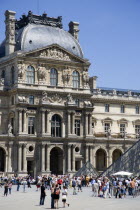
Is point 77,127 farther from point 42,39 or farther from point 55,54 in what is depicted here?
point 42,39

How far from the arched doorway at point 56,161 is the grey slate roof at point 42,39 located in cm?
1718

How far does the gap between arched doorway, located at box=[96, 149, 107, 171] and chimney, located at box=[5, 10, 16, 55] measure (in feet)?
76.3

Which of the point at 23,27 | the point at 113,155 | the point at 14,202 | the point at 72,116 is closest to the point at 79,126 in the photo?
the point at 72,116

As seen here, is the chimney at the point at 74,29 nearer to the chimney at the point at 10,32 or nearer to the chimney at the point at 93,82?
the chimney at the point at 93,82

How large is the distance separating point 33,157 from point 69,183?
14.5 m

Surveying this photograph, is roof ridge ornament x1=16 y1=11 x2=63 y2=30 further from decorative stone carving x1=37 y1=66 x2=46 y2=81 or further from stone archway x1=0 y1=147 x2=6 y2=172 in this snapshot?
stone archway x1=0 y1=147 x2=6 y2=172

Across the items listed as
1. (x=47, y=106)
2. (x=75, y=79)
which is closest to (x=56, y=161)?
(x=47, y=106)

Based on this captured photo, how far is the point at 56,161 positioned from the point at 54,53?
17.8 metres

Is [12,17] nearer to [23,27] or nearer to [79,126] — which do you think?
[23,27]

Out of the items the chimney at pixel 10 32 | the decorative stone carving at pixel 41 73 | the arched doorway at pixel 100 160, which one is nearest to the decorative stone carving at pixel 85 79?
the decorative stone carving at pixel 41 73

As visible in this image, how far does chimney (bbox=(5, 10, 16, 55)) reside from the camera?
293 feet

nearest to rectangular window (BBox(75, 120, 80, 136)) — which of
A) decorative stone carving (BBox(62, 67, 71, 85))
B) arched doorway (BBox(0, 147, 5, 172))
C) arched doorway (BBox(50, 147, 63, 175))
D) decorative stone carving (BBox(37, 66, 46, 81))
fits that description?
arched doorway (BBox(50, 147, 63, 175))

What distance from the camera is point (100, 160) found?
313 feet

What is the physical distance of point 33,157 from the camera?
280 feet
